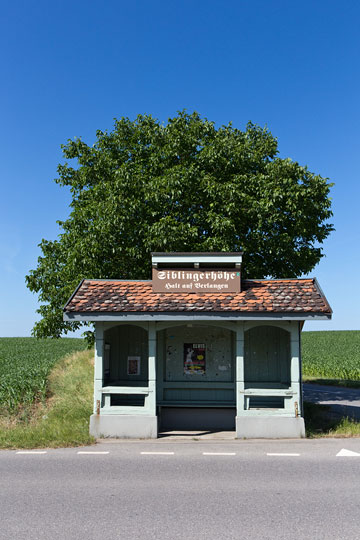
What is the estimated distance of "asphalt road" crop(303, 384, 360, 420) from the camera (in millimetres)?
16031

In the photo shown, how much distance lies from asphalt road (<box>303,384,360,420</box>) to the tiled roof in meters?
4.69

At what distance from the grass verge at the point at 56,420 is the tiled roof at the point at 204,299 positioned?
301 cm

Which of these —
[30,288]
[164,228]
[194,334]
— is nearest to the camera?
[194,334]

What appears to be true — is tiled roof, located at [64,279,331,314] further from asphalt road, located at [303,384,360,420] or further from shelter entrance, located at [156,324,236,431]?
asphalt road, located at [303,384,360,420]

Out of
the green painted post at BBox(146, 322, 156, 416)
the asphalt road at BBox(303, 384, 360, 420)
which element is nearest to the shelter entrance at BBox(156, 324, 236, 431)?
the green painted post at BBox(146, 322, 156, 416)

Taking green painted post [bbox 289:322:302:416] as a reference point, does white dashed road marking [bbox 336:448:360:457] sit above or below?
below

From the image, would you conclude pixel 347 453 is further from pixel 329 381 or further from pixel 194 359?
pixel 329 381

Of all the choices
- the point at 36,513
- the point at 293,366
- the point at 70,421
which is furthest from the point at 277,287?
the point at 36,513

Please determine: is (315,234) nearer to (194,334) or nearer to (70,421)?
(194,334)

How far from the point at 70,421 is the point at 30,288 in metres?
9.07

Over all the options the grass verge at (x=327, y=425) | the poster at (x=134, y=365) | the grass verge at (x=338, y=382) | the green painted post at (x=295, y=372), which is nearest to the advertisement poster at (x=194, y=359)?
the poster at (x=134, y=365)

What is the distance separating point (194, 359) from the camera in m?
13.6

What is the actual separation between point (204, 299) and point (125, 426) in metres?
3.77

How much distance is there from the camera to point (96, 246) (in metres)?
17.5
